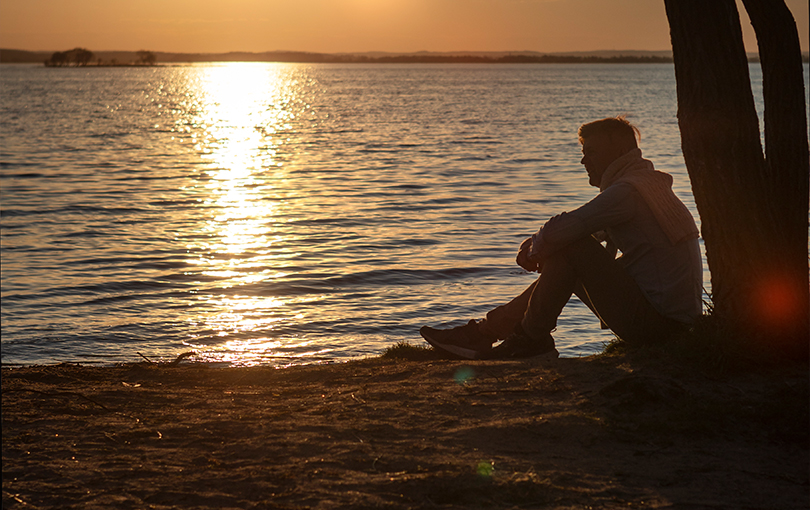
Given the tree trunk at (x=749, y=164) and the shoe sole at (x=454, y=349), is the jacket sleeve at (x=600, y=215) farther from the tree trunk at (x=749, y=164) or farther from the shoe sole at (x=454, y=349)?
the shoe sole at (x=454, y=349)

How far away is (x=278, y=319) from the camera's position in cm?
807

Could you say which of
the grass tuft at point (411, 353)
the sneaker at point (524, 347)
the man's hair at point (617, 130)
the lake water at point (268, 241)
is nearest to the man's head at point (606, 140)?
the man's hair at point (617, 130)

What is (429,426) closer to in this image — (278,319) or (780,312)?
(780,312)

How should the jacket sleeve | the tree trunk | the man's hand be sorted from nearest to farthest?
the tree trunk < the jacket sleeve < the man's hand

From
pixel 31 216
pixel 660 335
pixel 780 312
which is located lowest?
pixel 31 216

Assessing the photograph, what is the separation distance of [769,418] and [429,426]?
69.4 inches

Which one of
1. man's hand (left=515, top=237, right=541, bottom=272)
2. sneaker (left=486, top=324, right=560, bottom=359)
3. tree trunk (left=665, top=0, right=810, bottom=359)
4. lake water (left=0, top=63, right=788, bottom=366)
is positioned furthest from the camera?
lake water (left=0, top=63, right=788, bottom=366)

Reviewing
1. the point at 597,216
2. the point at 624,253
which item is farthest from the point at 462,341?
the point at 597,216

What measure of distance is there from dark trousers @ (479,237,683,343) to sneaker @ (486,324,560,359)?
0.60 feet

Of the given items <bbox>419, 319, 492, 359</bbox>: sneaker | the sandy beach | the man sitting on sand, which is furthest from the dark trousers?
<bbox>419, 319, 492, 359</bbox>: sneaker

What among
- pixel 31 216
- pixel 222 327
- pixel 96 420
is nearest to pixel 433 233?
pixel 222 327

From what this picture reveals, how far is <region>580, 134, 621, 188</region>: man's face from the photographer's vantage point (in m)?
4.85

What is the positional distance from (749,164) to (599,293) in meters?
1.17

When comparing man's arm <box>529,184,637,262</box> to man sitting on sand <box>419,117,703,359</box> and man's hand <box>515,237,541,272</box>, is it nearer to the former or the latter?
man sitting on sand <box>419,117,703,359</box>
